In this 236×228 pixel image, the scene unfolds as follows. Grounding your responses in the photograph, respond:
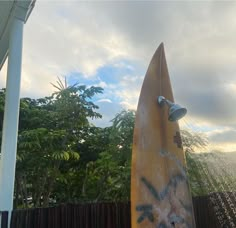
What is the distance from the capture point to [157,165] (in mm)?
4320

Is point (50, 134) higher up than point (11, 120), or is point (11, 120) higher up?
point (50, 134)

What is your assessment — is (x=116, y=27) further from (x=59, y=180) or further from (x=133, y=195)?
(x=59, y=180)

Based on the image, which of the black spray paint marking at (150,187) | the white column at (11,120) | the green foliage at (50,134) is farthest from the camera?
the green foliage at (50,134)

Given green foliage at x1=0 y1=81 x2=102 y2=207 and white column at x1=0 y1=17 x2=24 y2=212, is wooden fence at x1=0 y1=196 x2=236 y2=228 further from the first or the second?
green foliage at x1=0 y1=81 x2=102 y2=207

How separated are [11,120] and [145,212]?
248 centimetres

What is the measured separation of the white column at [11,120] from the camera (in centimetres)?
479

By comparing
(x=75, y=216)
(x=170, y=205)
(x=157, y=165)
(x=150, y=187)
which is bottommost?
(x=75, y=216)

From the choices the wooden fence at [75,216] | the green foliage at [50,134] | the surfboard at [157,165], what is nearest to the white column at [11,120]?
the wooden fence at [75,216]

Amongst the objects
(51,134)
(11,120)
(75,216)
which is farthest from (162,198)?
(51,134)

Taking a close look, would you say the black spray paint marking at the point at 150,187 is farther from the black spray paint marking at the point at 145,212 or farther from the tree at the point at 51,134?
the tree at the point at 51,134

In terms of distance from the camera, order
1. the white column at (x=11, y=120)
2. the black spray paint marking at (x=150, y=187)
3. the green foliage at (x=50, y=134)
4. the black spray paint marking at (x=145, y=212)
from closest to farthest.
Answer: the black spray paint marking at (x=145, y=212)
the black spray paint marking at (x=150, y=187)
the white column at (x=11, y=120)
the green foliage at (x=50, y=134)

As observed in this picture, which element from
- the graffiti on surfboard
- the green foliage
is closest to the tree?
the green foliage

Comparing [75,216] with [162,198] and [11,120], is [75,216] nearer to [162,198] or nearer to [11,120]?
[162,198]

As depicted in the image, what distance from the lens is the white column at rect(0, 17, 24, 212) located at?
4789mm
